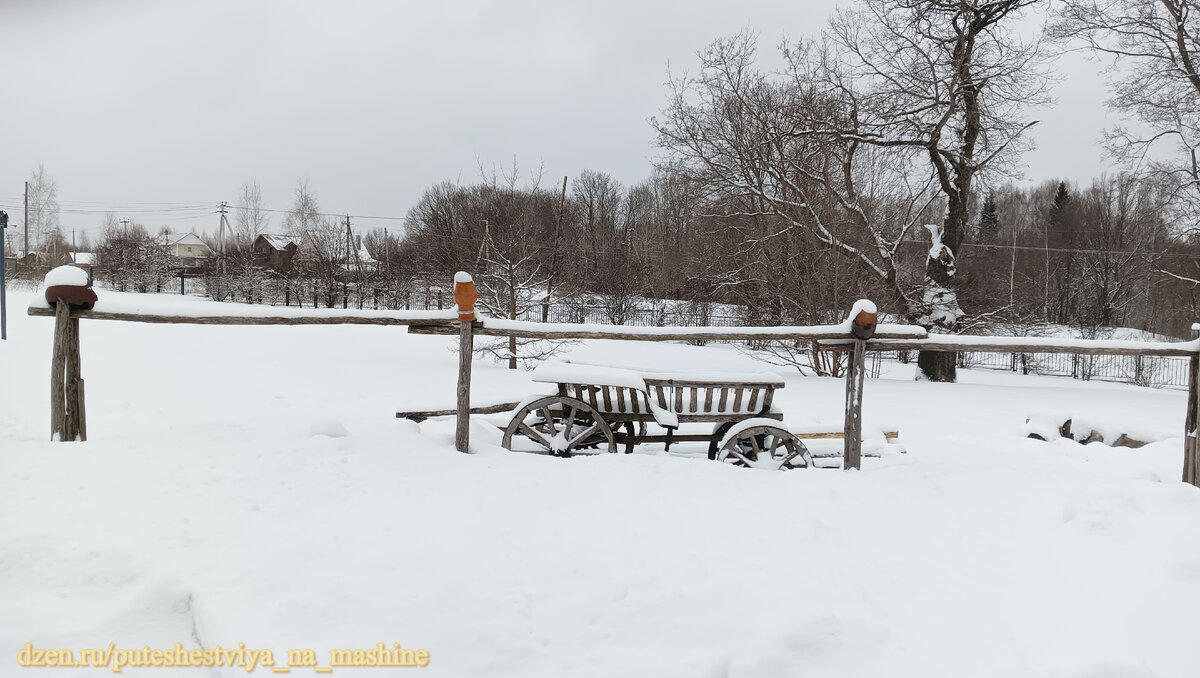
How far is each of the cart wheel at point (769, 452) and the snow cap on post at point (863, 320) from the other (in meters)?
1.03

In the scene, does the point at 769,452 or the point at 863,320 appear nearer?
the point at 863,320

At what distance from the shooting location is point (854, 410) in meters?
5.38

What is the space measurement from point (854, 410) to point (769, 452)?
81 cm

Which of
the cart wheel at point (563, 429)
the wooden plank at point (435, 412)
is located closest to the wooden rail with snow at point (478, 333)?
the cart wheel at point (563, 429)

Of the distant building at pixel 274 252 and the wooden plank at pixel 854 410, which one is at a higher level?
the distant building at pixel 274 252

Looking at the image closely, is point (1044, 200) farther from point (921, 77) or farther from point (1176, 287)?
point (921, 77)

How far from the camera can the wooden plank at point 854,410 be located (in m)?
5.40

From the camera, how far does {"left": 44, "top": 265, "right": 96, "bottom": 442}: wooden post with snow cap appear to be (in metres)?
4.52

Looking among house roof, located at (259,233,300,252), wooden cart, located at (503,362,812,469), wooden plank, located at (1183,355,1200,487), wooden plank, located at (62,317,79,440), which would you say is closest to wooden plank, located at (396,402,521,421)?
wooden cart, located at (503,362,812,469)

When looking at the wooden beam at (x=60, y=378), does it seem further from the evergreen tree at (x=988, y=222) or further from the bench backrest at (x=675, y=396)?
the evergreen tree at (x=988, y=222)

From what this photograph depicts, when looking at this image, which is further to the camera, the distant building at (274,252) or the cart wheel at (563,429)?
the distant building at (274,252)

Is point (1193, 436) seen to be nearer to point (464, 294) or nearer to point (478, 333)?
point (478, 333)

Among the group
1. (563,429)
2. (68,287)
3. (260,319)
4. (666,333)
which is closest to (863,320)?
(666,333)

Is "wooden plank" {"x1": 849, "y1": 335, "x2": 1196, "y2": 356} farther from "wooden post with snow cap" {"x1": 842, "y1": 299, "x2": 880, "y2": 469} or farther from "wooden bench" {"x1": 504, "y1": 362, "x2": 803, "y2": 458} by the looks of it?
"wooden bench" {"x1": 504, "y1": 362, "x2": 803, "y2": 458}
